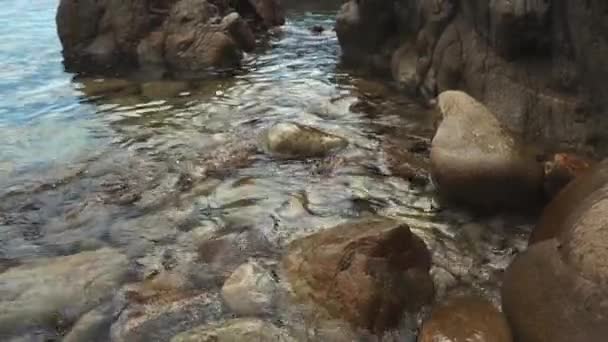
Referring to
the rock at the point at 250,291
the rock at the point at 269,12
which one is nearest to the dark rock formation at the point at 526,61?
the rock at the point at 250,291

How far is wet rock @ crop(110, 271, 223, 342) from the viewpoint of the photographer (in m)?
4.56


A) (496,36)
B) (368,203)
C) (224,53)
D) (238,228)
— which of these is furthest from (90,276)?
(224,53)

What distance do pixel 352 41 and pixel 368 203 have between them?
8129mm

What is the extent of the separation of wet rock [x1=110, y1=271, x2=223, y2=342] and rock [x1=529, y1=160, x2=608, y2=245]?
2614mm

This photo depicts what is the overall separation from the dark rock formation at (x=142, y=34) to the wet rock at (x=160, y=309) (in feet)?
31.6

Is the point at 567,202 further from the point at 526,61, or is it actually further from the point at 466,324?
the point at 526,61

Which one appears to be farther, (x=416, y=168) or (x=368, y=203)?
(x=416, y=168)

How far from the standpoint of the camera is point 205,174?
771 centimetres

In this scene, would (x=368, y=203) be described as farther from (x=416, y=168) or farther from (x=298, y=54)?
(x=298, y=54)

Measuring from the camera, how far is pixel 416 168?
7.42m

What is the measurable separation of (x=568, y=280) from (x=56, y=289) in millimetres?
4021

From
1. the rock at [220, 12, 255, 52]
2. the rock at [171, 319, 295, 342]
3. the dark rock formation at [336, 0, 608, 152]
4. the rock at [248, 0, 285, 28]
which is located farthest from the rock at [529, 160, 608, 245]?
the rock at [248, 0, 285, 28]

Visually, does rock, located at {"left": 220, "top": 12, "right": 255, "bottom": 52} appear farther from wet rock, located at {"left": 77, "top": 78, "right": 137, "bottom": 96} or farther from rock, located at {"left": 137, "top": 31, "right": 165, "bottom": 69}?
wet rock, located at {"left": 77, "top": 78, "right": 137, "bottom": 96}

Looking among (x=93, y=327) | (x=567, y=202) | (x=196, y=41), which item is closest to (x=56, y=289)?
(x=93, y=327)
